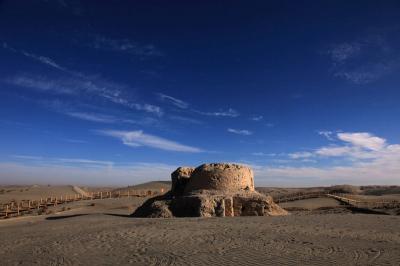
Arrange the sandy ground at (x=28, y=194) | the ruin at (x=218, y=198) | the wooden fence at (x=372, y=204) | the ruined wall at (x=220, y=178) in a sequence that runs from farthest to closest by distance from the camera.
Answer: the sandy ground at (x=28, y=194)
the wooden fence at (x=372, y=204)
the ruined wall at (x=220, y=178)
the ruin at (x=218, y=198)

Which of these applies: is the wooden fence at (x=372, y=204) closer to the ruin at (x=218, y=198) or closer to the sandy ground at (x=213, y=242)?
the ruin at (x=218, y=198)

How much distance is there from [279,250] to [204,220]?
6515mm

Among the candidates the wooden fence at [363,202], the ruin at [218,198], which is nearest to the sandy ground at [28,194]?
the wooden fence at [363,202]

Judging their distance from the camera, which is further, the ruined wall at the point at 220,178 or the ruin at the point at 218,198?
the ruined wall at the point at 220,178

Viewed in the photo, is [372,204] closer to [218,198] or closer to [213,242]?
[218,198]

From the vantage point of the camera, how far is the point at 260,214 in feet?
63.4

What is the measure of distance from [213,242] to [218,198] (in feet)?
25.5

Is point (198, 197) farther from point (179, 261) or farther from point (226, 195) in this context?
point (179, 261)

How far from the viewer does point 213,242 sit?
11477 millimetres

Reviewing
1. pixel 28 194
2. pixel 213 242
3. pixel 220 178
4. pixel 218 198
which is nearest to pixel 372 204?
pixel 220 178

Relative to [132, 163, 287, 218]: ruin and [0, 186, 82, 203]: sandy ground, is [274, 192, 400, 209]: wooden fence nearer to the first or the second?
[132, 163, 287, 218]: ruin

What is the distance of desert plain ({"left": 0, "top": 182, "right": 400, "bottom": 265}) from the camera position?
9.45 metres

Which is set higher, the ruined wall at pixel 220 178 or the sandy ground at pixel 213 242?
the ruined wall at pixel 220 178

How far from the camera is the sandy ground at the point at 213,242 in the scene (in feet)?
31.0
